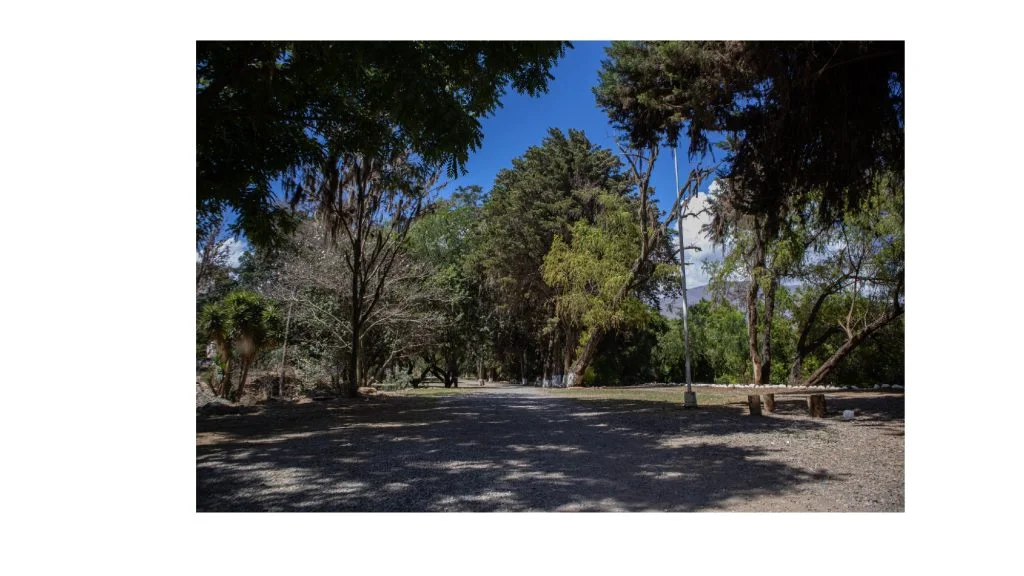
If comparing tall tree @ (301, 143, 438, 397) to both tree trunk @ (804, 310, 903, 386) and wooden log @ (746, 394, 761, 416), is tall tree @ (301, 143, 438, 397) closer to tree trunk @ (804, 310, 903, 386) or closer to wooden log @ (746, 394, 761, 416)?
wooden log @ (746, 394, 761, 416)

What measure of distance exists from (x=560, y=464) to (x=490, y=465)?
0.57m

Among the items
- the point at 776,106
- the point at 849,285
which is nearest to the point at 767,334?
the point at 849,285

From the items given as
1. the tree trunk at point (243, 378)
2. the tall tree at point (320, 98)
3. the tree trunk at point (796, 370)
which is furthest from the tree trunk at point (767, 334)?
the tree trunk at point (243, 378)

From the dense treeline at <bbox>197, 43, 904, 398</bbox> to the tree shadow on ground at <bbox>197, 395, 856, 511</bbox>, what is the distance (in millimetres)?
2772

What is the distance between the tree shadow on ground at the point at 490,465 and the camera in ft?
10.9

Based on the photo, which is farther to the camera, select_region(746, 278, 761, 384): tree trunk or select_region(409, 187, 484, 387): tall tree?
select_region(409, 187, 484, 387): tall tree

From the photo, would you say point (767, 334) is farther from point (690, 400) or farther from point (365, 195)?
point (365, 195)

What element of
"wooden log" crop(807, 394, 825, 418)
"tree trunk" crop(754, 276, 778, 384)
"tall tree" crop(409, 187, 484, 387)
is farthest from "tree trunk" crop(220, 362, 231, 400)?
"tree trunk" crop(754, 276, 778, 384)

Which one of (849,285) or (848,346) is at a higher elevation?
(849,285)

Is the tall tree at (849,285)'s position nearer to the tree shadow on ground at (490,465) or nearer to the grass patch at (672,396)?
the grass patch at (672,396)

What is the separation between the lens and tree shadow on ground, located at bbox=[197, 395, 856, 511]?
3.32m

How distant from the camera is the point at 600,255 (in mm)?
16031

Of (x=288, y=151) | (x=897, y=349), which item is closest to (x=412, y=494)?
(x=288, y=151)

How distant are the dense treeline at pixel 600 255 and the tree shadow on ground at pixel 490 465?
277cm
